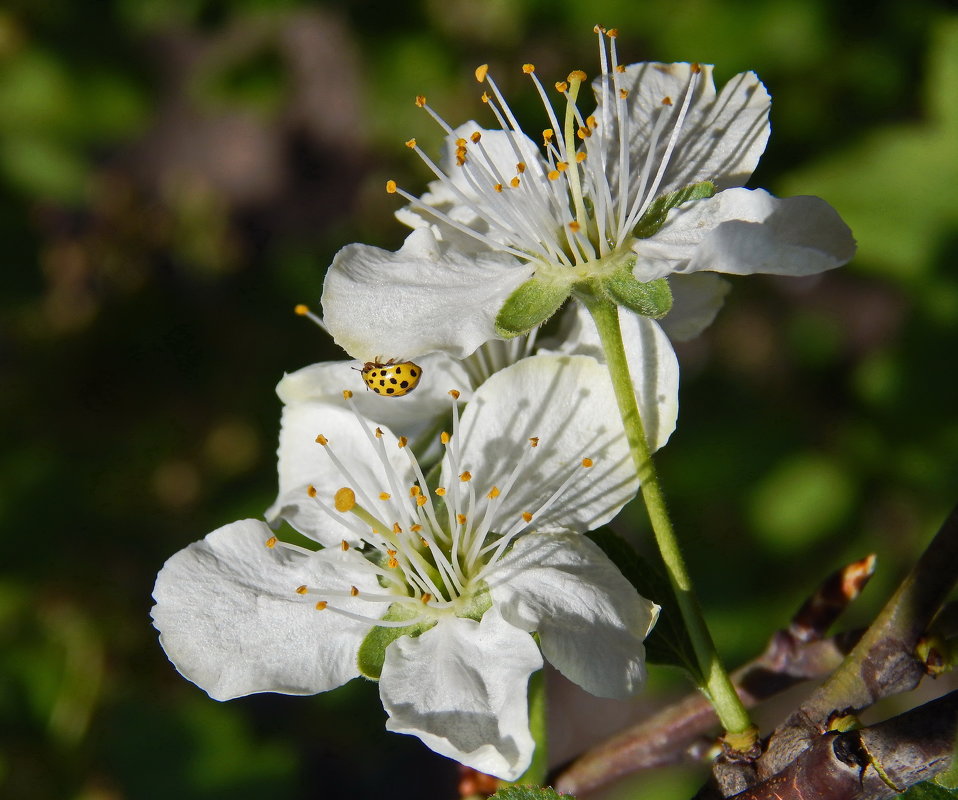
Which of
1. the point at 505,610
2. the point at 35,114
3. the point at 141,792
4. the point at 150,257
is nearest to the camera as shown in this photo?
the point at 505,610

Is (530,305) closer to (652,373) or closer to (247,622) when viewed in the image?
(652,373)

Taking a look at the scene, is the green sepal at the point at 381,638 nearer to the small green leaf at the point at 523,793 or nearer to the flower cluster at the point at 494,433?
the flower cluster at the point at 494,433

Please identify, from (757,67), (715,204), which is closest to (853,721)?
(715,204)

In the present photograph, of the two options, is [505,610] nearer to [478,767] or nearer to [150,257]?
[478,767]

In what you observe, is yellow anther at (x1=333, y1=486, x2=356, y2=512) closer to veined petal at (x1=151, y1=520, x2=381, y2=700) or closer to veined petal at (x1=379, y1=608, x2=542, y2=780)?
veined petal at (x1=151, y1=520, x2=381, y2=700)

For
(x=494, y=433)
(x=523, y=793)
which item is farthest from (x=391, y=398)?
(x=523, y=793)

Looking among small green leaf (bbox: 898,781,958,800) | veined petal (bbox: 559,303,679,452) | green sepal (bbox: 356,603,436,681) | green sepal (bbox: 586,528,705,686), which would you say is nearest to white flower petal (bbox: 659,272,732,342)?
veined petal (bbox: 559,303,679,452)

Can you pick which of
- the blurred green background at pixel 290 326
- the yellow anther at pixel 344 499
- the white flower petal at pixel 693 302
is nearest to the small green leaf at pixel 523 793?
the yellow anther at pixel 344 499
